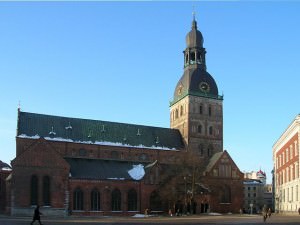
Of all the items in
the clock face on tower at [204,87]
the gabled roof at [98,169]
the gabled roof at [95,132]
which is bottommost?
the gabled roof at [98,169]

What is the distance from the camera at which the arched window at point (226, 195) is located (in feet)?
307

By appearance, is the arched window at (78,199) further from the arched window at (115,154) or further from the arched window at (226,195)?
the arched window at (226,195)

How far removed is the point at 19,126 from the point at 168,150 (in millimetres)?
28767

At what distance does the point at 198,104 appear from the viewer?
10175cm

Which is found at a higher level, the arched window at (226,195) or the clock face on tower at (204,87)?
the clock face on tower at (204,87)

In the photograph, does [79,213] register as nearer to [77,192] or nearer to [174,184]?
[77,192]

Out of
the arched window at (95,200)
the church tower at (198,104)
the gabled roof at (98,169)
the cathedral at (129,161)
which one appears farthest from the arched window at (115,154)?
the church tower at (198,104)

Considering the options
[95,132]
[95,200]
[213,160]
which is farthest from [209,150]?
[95,200]

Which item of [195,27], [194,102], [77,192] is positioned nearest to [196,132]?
[194,102]

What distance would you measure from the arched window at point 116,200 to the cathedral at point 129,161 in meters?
0.17

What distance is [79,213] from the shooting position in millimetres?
79188

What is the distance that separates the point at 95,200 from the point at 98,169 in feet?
19.6

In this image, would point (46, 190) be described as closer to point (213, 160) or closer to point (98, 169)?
point (98, 169)

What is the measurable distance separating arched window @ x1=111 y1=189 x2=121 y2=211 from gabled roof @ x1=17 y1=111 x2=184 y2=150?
11279 millimetres
